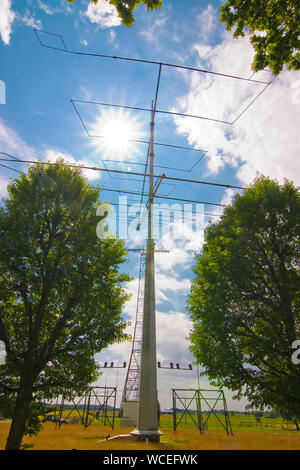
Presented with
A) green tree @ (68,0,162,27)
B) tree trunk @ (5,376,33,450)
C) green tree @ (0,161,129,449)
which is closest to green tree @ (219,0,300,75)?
green tree @ (68,0,162,27)

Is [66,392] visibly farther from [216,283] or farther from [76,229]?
[216,283]

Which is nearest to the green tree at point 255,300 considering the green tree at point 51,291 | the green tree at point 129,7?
the green tree at point 51,291

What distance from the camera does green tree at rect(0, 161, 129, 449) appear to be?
29.9 ft

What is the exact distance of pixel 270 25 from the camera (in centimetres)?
729

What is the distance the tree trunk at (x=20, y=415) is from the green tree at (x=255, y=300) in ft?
28.6

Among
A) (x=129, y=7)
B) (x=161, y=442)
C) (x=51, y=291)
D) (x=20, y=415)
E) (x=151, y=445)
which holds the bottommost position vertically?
(x=161, y=442)

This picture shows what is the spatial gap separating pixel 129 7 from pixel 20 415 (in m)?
13.3

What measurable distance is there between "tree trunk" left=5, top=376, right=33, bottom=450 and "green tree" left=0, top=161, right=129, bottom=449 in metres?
0.03

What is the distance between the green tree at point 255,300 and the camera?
1114 cm

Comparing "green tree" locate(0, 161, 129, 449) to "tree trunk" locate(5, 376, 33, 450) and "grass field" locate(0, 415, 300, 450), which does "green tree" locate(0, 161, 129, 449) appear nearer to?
"tree trunk" locate(5, 376, 33, 450)

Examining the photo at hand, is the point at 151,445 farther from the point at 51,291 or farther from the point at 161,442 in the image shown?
the point at 51,291

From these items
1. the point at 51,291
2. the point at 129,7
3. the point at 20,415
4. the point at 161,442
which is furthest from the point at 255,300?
the point at 129,7

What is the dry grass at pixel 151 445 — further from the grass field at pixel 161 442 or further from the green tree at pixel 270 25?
the green tree at pixel 270 25
